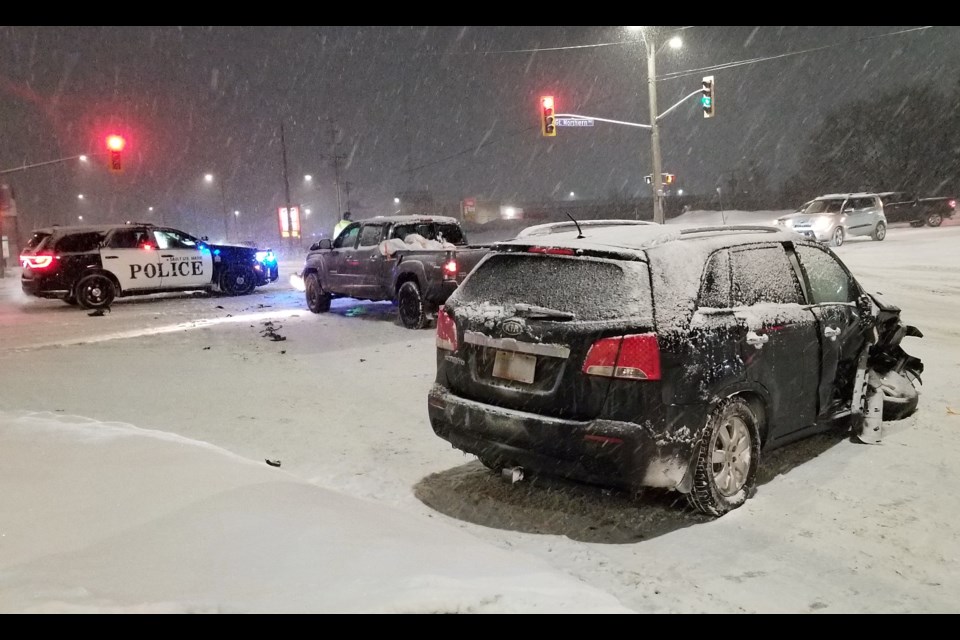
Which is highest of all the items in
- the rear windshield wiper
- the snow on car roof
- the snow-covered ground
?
the snow on car roof

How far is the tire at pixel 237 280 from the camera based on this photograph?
20141 mm

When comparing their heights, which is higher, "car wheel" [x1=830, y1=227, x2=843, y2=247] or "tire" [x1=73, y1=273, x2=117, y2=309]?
"car wheel" [x1=830, y1=227, x2=843, y2=247]

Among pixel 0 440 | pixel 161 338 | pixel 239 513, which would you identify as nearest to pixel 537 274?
pixel 239 513

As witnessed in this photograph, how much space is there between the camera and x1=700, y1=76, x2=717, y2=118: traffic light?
90.9ft

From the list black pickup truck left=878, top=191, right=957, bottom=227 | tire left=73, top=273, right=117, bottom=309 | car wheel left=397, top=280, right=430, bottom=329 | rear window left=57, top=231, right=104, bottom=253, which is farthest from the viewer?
black pickup truck left=878, top=191, right=957, bottom=227

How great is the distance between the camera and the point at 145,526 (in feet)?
12.6

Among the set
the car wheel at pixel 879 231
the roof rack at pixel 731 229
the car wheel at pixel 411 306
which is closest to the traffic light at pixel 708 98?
the car wheel at pixel 879 231

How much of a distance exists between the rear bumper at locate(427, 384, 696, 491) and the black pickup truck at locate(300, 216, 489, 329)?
291 inches

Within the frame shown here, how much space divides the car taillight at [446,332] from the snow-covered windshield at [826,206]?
82.5 feet

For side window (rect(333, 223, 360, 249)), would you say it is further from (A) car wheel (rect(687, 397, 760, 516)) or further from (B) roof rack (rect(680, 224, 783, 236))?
(A) car wheel (rect(687, 397, 760, 516))

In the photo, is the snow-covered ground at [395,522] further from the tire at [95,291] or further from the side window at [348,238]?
the tire at [95,291]

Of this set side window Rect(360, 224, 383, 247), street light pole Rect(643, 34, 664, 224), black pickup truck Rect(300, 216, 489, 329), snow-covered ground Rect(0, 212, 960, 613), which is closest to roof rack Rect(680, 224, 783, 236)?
snow-covered ground Rect(0, 212, 960, 613)

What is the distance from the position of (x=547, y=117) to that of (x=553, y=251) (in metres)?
24.2

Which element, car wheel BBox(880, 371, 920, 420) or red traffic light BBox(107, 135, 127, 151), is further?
red traffic light BBox(107, 135, 127, 151)
